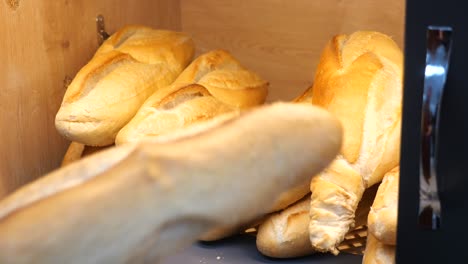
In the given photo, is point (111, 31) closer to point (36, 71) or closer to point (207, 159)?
point (36, 71)

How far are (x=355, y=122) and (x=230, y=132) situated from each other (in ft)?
2.02

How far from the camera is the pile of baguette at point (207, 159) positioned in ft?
1.79

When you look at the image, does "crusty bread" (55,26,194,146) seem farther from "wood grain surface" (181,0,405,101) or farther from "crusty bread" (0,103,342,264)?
"crusty bread" (0,103,342,264)

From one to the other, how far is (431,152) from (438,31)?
0.10 m

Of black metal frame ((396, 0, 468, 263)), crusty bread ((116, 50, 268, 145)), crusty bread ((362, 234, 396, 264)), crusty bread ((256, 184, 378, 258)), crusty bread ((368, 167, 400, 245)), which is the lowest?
crusty bread ((256, 184, 378, 258))

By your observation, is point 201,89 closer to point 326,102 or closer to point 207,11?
point 326,102

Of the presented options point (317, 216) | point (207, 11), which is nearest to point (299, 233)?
point (317, 216)

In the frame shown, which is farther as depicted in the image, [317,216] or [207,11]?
[207,11]

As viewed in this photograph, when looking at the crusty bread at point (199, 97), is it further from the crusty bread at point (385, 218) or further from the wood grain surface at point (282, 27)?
the crusty bread at point (385, 218)

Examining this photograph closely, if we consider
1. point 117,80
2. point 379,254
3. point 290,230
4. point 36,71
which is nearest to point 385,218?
point 379,254

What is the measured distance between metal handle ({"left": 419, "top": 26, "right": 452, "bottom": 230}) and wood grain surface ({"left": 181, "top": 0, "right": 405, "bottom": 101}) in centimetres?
75

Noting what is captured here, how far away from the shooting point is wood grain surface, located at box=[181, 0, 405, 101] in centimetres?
151

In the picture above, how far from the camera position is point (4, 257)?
0.56m

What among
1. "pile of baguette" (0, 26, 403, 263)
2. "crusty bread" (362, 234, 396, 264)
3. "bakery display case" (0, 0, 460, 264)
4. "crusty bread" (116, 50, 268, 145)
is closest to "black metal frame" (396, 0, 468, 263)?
"bakery display case" (0, 0, 460, 264)
